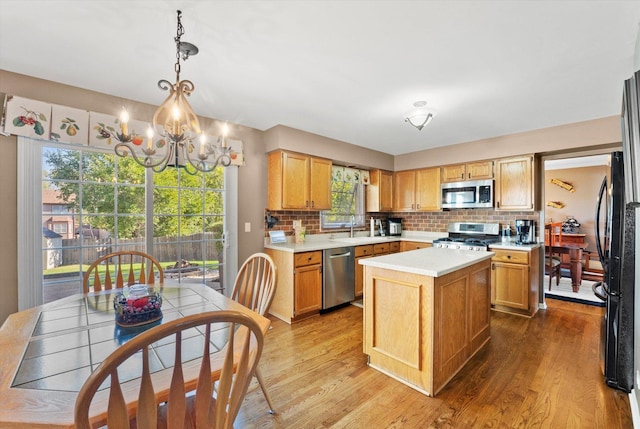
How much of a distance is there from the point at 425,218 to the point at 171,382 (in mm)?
4907

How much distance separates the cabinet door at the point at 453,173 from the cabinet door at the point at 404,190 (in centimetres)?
54

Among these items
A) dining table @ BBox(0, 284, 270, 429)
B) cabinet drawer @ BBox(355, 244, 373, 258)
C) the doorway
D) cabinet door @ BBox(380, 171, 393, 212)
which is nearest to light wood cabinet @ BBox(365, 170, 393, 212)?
cabinet door @ BBox(380, 171, 393, 212)

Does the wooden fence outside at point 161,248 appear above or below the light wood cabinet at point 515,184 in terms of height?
below

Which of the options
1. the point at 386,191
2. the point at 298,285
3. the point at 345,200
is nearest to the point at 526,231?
the point at 386,191

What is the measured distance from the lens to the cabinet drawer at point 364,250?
403cm

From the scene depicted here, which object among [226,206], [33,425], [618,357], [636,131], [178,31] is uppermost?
[178,31]

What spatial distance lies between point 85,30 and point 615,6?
9.83ft

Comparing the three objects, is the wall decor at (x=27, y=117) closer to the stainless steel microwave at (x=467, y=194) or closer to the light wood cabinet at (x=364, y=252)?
the light wood cabinet at (x=364, y=252)

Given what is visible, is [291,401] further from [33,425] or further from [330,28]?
[330,28]

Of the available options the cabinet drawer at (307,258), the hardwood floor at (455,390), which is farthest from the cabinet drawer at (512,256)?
the cabinet drawer at (307,258)

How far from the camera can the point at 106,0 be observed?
4.90 feet

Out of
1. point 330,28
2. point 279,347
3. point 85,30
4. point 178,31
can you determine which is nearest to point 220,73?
point 178,31

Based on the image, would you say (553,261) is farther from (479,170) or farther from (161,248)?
(161,248)

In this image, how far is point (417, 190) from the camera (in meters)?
4.96
